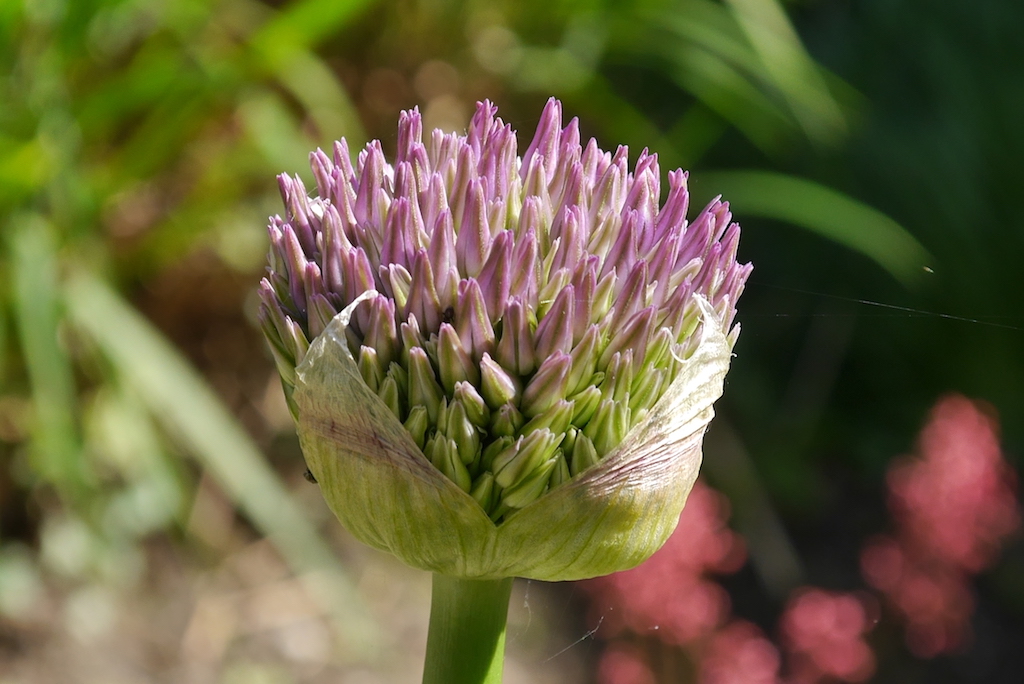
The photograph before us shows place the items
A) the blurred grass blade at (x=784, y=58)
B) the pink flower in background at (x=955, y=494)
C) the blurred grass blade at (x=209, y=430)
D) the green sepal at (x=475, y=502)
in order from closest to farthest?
the green sepal at (x=475, y=502) → the blurred grass blade at (x=209, y=430) → the pink flower in background at (x=955, y=494) → the blurred grass blade at (x=784, y=58)

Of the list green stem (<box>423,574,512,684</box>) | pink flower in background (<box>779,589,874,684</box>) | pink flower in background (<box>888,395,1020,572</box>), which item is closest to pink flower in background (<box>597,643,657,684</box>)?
pink flower in background (<box>779,589,874,684</box>)

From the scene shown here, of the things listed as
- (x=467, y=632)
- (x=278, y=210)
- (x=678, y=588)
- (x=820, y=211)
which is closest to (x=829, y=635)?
(x=678, y=588)

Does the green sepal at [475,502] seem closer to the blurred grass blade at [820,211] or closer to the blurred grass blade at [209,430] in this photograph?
the blurred grass blade at [209,430]

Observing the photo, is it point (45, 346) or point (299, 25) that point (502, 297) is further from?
point (45, 346)

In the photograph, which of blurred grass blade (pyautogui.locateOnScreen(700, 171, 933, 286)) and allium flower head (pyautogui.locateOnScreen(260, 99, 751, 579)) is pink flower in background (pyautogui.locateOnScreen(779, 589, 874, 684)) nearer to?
blurred grass blade (pyautogui.locateOnScreen(700, 171, 933, 286))

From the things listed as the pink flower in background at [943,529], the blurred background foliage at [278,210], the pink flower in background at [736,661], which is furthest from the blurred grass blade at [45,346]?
the pink flower in background at [943,529]

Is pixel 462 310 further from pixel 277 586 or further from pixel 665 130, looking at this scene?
pixel 665 130

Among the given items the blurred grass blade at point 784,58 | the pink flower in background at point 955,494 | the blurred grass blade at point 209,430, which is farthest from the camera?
the blurred grass blade at point 784,58
